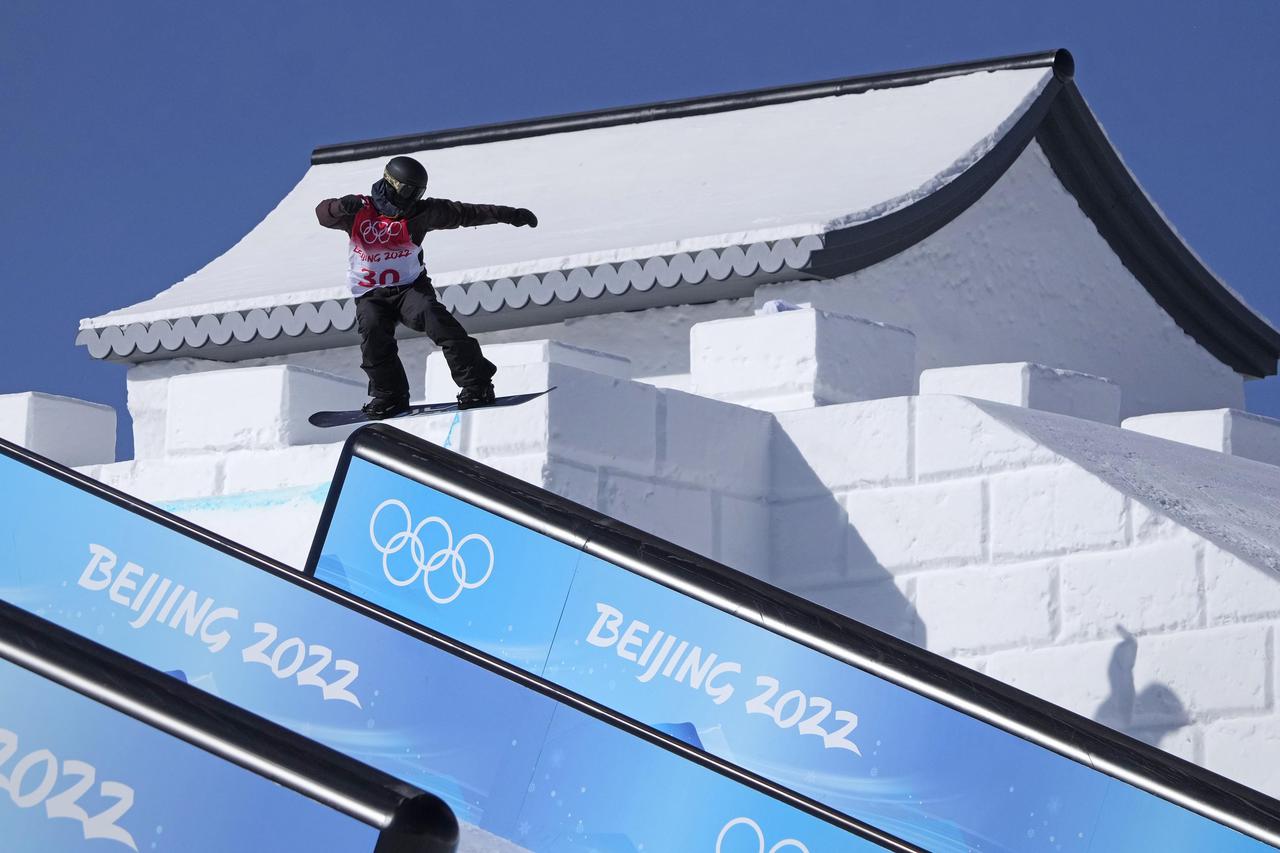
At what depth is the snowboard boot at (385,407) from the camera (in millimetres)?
6148

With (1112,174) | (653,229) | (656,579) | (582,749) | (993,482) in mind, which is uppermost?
(1112,174)

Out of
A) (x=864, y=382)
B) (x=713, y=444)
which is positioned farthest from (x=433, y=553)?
(x=864, y=382)

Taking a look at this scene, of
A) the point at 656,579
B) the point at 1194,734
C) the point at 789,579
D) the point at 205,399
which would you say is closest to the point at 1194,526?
the point at 1194,734

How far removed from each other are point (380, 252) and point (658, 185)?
4.81 metres

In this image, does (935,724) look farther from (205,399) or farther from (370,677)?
(205,399)

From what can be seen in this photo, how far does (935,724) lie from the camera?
437 centimetres

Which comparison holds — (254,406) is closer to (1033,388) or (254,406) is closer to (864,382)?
(864,382)

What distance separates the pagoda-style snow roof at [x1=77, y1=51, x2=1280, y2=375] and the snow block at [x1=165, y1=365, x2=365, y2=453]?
264 cm

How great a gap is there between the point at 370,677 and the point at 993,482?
8.39 ft

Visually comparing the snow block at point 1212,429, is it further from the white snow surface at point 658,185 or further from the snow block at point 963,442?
the snow block at point 963,442

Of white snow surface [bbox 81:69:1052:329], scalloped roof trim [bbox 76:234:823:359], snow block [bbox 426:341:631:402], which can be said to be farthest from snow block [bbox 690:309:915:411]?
white snow surface [bbox 81:69:1052:329]

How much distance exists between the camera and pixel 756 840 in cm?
354

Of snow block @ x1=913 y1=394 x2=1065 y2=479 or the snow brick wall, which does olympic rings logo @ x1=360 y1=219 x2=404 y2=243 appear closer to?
the snow brick wall

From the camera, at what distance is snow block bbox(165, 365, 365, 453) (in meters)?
6.27
